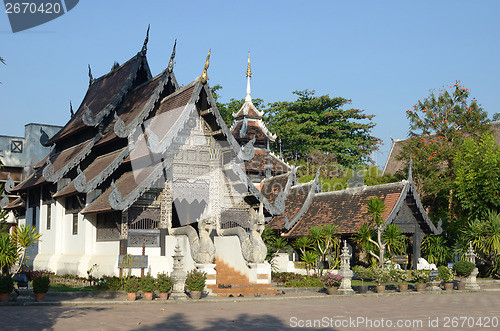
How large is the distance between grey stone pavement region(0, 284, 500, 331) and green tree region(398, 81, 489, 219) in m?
18.9

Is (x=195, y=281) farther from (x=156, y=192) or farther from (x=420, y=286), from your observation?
(x=420, y=286)

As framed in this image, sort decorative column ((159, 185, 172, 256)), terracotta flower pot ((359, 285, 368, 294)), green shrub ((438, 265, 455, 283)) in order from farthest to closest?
1. green shrub ((438, 265, 455, 283))
2. decorative column ((159, 185, 172, 256))
3. terracotta flower pot ((359, 285, 368, 294))

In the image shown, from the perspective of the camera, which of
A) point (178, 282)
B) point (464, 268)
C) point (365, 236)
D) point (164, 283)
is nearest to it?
point (164, 283)

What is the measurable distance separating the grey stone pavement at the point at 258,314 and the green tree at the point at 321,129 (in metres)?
36.2

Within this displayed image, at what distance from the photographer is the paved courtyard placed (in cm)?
1238

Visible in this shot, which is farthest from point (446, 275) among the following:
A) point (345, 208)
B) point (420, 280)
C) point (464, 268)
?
point (345, 208)

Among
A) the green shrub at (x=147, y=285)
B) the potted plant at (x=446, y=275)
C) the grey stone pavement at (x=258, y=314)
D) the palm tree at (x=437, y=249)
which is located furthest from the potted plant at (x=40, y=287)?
the palm tree at (x=437, y=249)

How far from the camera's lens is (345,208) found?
99.3ft

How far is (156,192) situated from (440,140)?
22.6m

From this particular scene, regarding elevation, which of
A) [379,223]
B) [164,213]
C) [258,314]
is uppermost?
[164,213]

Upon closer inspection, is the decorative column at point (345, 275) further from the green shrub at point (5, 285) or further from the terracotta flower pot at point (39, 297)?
the green shrub at point (5, 285)

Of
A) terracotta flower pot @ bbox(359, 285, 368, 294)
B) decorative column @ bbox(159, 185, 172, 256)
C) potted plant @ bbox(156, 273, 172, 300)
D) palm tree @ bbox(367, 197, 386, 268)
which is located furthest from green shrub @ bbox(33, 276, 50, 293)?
palm tree @ bbox(367, 197, 386, 268)

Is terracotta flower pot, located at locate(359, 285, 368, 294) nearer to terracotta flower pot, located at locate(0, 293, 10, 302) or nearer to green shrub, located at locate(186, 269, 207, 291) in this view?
green shrub, located at locate(186, 269, 207, 291)

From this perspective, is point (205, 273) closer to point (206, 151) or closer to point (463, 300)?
point (206, 151)
